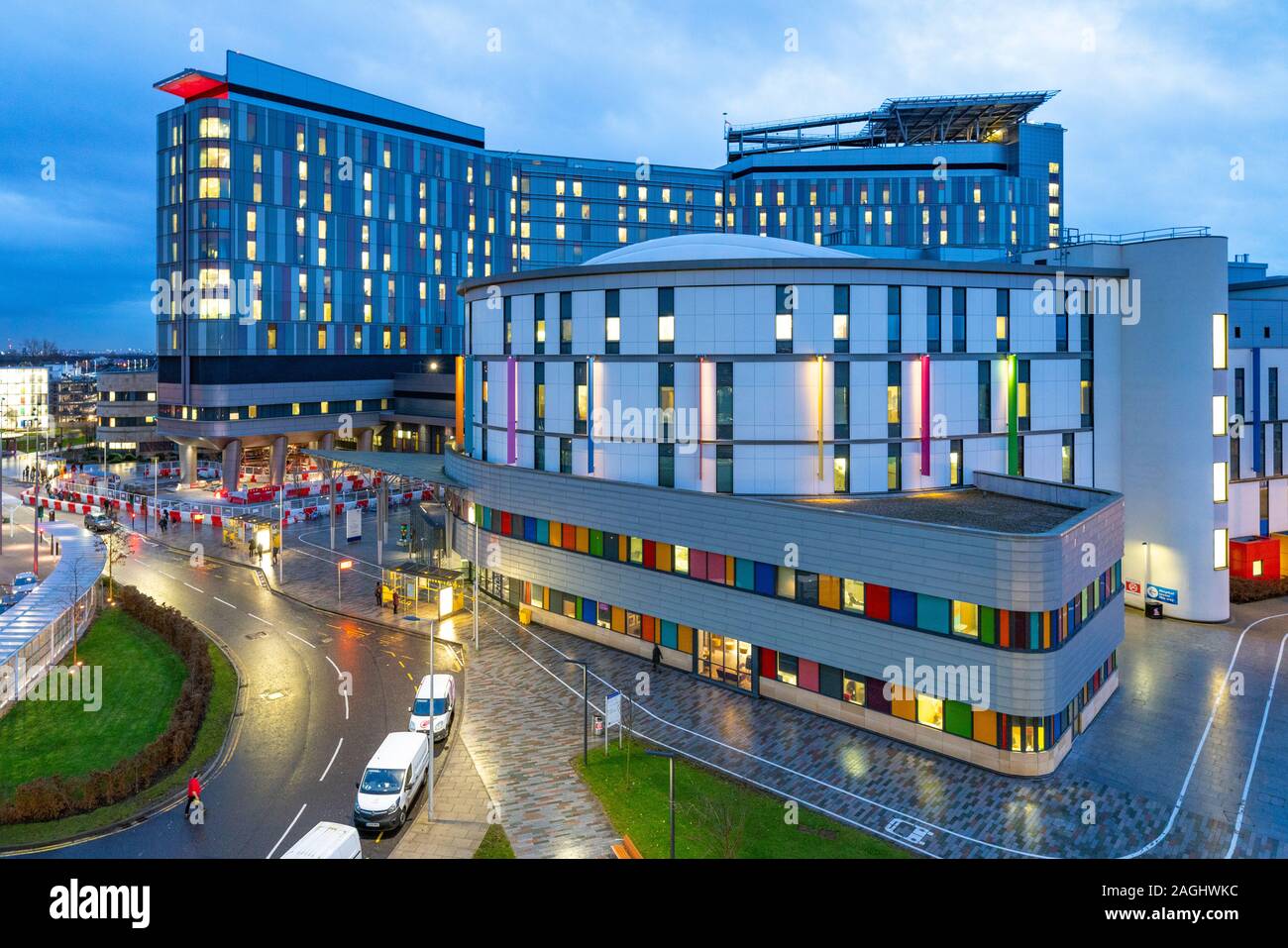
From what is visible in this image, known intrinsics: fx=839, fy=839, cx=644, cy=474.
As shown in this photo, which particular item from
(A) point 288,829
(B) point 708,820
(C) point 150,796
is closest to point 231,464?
(C) point 150,796

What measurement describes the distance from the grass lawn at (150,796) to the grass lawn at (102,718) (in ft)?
3.86

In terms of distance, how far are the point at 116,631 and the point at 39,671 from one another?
6744mm

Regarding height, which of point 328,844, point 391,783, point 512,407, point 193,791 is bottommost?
point 193,791

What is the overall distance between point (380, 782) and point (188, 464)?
3242 inches

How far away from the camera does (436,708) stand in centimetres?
3312

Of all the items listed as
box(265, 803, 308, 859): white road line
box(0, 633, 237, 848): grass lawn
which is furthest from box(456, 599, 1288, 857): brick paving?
box(0, 633, 237, 848): grass lawn

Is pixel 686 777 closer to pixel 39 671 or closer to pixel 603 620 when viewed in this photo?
pixel 603 620

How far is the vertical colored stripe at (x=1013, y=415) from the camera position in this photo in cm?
4638

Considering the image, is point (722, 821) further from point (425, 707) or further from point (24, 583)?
point (24, 583)

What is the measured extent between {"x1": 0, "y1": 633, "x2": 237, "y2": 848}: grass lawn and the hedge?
9.8 inches

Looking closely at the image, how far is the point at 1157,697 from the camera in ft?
121

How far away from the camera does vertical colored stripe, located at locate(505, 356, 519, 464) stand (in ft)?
167

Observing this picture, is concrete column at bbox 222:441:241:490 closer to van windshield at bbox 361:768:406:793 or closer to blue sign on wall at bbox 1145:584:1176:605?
van windshield at bbox 361:768:406:793

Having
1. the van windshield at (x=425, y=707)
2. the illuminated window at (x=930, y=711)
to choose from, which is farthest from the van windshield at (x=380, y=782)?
the illuminated window at (x=930, y=711)
